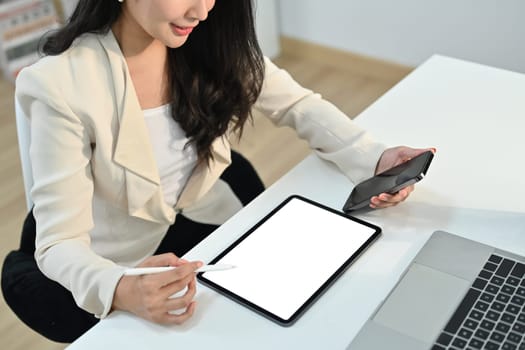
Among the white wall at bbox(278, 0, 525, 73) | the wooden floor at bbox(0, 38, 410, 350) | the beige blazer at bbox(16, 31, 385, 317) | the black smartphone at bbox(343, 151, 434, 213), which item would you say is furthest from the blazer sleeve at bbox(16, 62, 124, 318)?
the white wall at bbox(278, 0, 525, 73)

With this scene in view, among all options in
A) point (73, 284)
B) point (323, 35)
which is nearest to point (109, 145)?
point (73, 284)

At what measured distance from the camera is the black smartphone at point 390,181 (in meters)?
1.02

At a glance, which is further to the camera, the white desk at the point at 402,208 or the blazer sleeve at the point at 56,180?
the blazer sleeve at the point at 56,180

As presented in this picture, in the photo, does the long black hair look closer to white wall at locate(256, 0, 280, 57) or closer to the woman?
the woman

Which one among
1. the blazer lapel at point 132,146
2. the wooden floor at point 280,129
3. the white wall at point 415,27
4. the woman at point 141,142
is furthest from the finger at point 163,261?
the white wall at point 415,27

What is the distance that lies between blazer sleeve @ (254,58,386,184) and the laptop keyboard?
0.31 m

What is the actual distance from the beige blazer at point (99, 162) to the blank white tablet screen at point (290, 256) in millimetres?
142

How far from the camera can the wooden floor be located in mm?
2160

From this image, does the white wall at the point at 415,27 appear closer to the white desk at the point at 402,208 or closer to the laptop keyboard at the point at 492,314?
the white desk at the point at 402,208

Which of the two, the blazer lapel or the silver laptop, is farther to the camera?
the blazer lapel

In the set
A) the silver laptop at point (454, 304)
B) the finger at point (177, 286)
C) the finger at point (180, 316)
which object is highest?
the finger at point (177, 286)

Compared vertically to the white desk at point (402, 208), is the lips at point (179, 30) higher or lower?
higher

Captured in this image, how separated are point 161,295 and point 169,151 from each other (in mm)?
387

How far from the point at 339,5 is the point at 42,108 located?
6.62 ft
